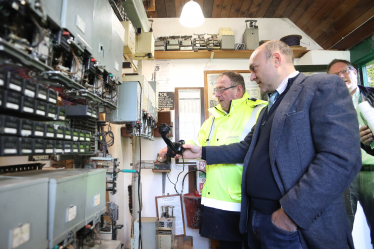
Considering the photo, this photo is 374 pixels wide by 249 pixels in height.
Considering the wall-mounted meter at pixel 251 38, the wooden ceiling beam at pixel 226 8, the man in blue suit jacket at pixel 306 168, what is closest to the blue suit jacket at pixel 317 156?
the man in blue suit jacket at pixel 306 168

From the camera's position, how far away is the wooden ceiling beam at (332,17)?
8.40ft

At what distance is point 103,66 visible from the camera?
1.22 meters

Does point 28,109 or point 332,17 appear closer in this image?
point 28,109

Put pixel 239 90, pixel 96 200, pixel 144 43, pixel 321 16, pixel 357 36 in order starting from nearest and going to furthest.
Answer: pixel 96 200
pixel 239 90
pixel 144 43
pixel 357 36
pixel 321 16

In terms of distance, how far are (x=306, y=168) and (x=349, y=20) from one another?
277 cm

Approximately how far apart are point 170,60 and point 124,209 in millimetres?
2227

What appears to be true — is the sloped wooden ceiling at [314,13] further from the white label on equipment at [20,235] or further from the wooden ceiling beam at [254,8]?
the white label on equipment at [20,235]

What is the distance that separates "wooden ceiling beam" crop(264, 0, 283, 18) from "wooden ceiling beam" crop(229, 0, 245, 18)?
441 mm

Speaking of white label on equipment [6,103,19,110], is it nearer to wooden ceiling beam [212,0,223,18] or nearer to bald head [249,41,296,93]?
bald head [249,41,296,93]

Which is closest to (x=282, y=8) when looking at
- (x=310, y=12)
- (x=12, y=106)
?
(x=310, y=12)

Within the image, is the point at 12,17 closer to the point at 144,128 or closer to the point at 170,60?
the point at 144,128

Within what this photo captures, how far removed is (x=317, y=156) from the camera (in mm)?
873

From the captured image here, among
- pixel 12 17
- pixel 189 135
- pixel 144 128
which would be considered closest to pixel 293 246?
pixel 12 17

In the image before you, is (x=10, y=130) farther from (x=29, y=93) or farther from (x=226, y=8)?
(x=226, y=8)
